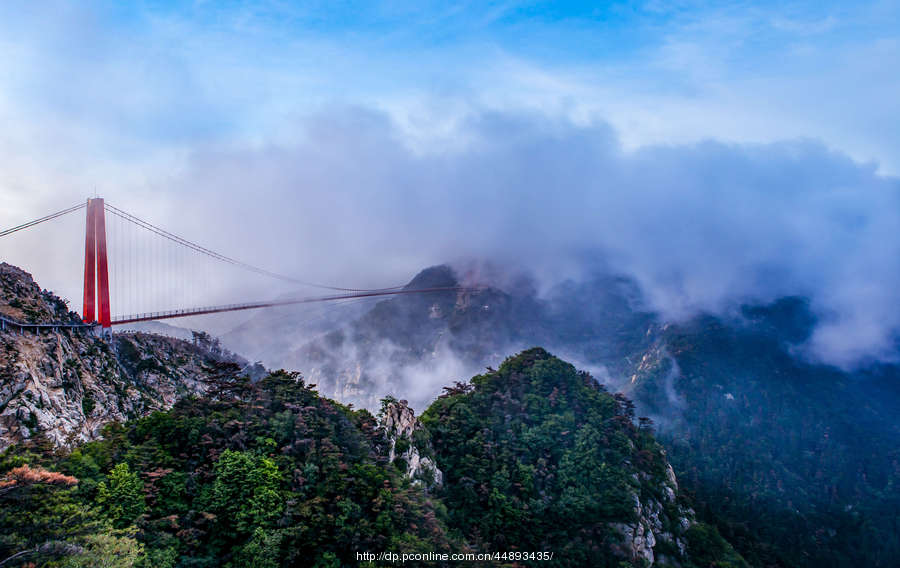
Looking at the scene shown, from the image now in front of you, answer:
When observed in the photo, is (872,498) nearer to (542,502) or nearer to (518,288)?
(542,502)

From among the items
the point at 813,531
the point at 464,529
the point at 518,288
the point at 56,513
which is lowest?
the point at 813,531

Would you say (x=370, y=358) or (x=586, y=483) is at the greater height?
(x=370, y=358)

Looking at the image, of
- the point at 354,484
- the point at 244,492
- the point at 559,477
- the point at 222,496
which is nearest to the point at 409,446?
the point at 354,484

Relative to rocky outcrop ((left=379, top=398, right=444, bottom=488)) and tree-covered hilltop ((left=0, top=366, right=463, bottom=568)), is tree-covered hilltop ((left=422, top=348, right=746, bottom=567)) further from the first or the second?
tree-covered hilltop ((left=0, top=366, right=463, bottom=568))

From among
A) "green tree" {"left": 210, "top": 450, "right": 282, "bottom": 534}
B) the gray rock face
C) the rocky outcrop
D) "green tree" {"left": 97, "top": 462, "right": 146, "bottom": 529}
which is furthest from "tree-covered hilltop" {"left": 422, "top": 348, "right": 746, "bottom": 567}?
"green tree" {"left": 97, "top": 462, "right": 146, "bottom": 529}

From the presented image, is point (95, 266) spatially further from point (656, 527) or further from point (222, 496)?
point (656, 527)

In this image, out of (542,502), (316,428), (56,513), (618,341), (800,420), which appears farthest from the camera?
(618,341)

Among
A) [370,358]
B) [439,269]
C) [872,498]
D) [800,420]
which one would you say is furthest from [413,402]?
[872,498]
